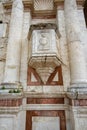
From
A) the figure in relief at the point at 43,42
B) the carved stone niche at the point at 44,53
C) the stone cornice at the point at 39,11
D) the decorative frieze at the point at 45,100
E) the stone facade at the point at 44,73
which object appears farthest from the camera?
the stone cornice at the point at 39,11

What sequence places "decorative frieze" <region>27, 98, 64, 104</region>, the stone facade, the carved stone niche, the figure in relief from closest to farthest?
1. the stone facade
2. "decorative frieze" <region>27, 98, 64, 104</region>
3. the carved stone niche
4. the figure in relief

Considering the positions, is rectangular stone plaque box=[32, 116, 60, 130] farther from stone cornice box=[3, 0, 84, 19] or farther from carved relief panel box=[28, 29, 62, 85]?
stone cornice box=[3, 0, 84, 19]

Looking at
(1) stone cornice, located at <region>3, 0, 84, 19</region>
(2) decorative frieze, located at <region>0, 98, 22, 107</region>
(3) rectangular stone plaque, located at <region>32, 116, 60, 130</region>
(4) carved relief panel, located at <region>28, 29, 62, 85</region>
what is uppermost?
(1) stone cornice, located at <region>3, 0, 84, 19</region>

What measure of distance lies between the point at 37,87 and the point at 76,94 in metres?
0.99

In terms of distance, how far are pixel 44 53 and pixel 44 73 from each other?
1.72ft

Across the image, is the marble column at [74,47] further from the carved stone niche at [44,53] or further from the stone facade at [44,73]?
the carved stone niche at [44,53]

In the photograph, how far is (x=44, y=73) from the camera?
12.5ft

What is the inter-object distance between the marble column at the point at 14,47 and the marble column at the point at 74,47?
56.5 inches

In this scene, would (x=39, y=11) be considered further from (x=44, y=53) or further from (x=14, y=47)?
(x=44, y=53)

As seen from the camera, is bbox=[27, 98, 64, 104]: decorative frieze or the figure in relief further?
the figure in relief

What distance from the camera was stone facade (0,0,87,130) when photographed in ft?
10.9

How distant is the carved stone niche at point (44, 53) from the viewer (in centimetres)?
367

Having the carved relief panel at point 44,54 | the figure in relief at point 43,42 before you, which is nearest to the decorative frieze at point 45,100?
the carved relief panel at point 44,54

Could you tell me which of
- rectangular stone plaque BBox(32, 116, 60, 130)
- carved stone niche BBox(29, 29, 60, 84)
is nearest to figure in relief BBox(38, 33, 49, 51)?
carved stone niche BBox(29, 29, 60, 84)
